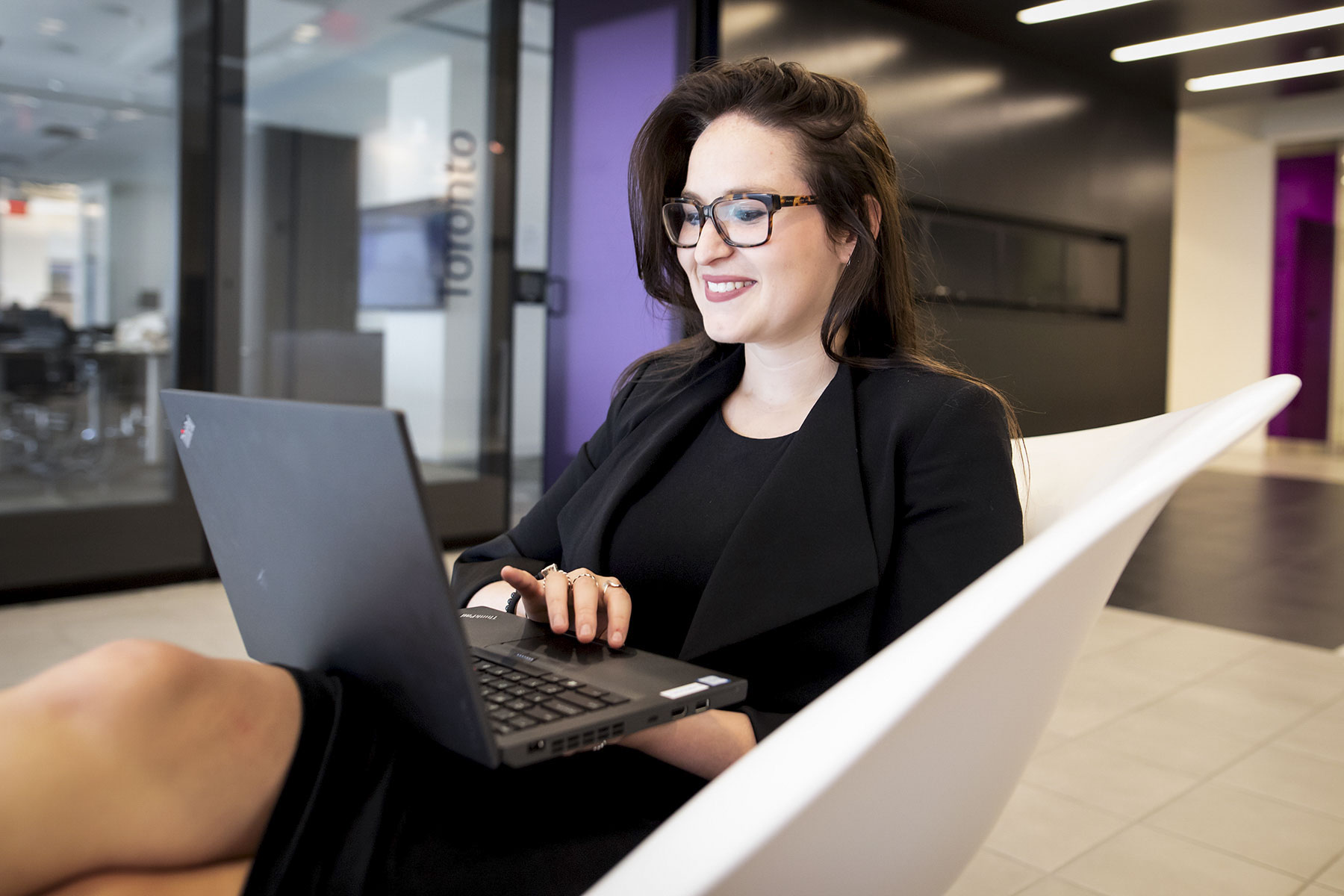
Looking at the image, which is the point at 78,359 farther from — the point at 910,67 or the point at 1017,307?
the point at 1017,307

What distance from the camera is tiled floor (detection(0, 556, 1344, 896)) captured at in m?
1.98

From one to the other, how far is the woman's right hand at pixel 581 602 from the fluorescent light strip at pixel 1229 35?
261 inches

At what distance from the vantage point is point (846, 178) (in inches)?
51.8

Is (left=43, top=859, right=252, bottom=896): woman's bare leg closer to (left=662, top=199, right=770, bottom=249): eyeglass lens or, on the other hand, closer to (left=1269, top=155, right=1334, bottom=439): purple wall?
(left=662, top=199, right=770, bottom=249): eyeglass lens

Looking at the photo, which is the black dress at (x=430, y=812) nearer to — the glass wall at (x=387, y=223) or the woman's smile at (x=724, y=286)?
the woman's smile at (x=724, y=286)

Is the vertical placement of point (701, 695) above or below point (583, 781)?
above

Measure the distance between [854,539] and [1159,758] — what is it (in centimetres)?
184

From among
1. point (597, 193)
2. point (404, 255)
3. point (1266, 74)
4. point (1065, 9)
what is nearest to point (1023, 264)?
point (1065, 9)

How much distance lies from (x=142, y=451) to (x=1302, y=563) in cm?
510

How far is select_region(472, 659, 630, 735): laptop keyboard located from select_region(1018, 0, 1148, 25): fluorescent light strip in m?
6.16

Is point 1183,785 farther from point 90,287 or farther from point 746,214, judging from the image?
point 90,287

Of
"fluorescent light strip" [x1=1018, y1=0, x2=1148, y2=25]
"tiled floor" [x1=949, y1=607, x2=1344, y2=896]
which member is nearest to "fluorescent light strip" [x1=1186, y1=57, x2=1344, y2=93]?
"fluorescent light strip" [x1=1018, y1=0, x2=1148, y2=25]

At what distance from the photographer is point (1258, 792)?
92.3 inches

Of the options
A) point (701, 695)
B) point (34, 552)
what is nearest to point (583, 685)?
point (701, 695)
